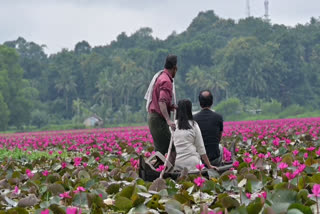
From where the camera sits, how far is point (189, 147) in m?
6.50

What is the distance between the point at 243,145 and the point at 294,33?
67.2 m

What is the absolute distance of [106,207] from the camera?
4570 mm

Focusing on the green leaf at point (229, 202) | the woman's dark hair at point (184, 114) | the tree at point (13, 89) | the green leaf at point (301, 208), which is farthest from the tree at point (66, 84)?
the green leaf at point (301, 208)

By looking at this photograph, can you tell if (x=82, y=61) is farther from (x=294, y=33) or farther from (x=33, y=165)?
(x=33, y=165)

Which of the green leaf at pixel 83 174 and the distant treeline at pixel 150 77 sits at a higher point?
the distant treeline at pixel 150 77

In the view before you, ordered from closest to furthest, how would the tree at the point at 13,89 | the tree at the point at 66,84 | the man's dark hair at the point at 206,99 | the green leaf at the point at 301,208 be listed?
1. the green leaf at the point at 301,208
2. the man's dark hair at the point at 206,99
3. the tree at the point at 13,89
4. the tree at the point at 66,84

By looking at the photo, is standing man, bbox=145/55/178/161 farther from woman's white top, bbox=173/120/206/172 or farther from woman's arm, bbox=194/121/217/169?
woman's arm, bbox=194/121/217/169

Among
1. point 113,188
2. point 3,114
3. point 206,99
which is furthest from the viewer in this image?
point 3,114

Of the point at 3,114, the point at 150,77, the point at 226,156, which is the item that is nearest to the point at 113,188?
the point at 226,156

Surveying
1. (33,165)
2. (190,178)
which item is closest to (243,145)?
(33,165)

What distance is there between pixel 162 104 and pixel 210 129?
61 centimetres

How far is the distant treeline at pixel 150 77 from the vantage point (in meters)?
59.7

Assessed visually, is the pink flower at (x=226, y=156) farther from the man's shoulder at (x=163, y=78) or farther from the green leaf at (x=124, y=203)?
the green leaf at (x=124, y=203)

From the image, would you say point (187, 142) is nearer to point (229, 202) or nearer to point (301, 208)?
point (229, 202)
